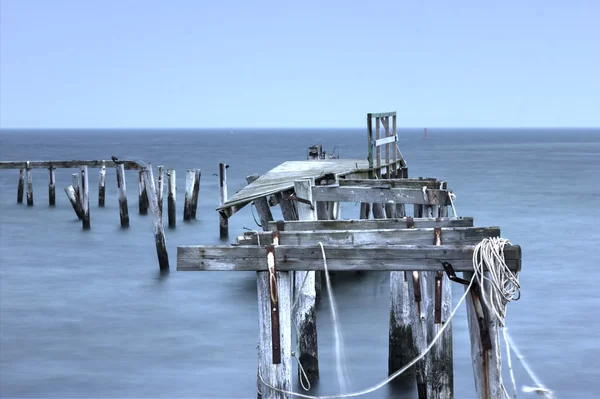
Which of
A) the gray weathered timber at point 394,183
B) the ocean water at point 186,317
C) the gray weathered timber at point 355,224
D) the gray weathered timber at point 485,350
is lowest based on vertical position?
the ocean water at point 186,317

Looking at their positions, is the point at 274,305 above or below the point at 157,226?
above

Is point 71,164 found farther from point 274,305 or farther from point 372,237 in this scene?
point 274,305

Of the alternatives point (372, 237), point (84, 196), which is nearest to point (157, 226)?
point (84, 196)

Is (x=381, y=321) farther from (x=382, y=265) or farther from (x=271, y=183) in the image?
(x=382, y=265)

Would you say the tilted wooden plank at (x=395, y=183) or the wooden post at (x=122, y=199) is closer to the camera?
the tilted wooden plank at (x=395, y=183)

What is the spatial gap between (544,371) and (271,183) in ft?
18.2

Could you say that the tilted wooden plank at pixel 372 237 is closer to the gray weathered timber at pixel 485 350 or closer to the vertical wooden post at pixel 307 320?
the gray weathered timber at pixel 485 350

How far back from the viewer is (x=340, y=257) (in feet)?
23.7

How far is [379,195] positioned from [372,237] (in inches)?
167

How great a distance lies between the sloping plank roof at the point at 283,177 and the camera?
13633 millimetres

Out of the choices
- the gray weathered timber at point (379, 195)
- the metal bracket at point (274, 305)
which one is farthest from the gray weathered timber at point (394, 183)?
the metal bracket at point (274, 305)

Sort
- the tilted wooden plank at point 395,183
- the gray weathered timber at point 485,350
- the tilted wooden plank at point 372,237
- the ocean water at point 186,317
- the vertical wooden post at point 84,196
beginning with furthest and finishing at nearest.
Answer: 1. the vertical wooden post at point 84,196
2. the ocean water at point 186,317
3. the tilted wooden plank at point 395,183
4. the tilted wooden plank at point 372,237
5. the gray weathered timber at point 485,350

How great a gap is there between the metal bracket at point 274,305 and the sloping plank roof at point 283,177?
20.2ft

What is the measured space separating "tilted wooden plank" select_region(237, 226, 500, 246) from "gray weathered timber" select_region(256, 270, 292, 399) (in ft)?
1.62
